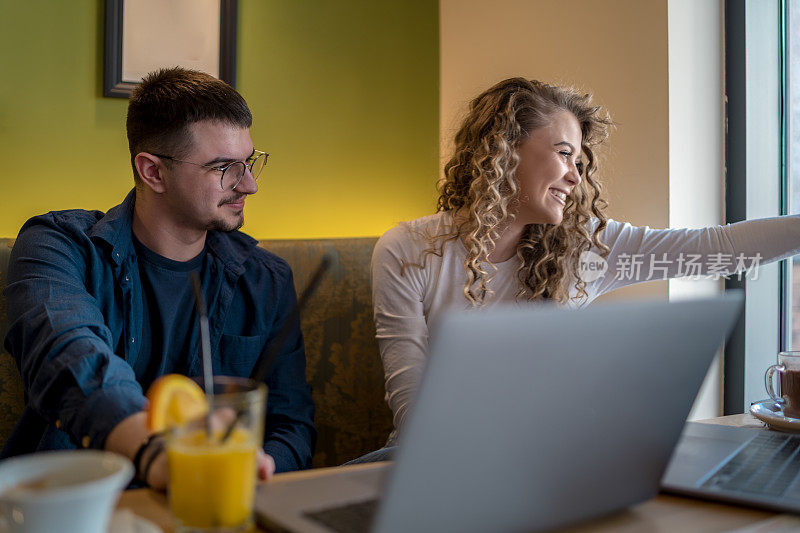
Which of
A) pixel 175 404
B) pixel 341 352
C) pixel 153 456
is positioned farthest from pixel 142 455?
pixel 341 352

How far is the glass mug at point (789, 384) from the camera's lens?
3.82 feet

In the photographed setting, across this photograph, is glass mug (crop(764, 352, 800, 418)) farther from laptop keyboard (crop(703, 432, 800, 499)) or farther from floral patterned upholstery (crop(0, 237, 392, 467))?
floral patterned upholstery (crop(0, 237, 392, 467))

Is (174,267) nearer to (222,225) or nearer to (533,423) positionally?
(222,225)

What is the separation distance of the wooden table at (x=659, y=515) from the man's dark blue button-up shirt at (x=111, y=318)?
244 millimetres

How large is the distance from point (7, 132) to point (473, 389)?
1779mm

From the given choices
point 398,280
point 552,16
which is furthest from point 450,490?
point 552,16

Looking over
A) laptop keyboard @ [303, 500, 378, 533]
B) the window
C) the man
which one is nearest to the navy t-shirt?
the man

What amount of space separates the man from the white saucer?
2.65 ft

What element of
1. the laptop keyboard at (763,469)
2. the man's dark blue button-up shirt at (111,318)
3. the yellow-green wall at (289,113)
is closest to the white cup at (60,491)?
the man's dark blue button-up shirt at (111,318)

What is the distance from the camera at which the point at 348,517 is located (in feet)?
2.10

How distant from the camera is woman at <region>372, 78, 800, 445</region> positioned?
5.16ft

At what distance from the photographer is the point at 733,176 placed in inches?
73.0

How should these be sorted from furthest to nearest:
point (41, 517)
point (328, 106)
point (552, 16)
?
point (328, 106), point (552, 16), point (41, 517)

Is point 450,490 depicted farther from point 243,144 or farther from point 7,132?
point 7,132
